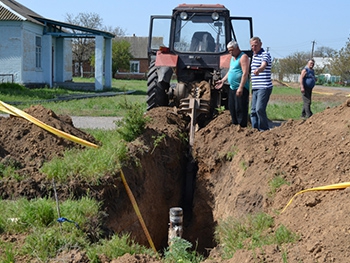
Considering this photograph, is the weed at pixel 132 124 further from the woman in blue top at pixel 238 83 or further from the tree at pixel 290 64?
the tree at pixel 290 64

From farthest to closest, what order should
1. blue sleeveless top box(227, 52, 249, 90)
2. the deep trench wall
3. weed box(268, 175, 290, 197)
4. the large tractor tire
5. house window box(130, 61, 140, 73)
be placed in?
house window box(130, 61, 140, 73) < the large tractor tire < blue sleeveless top box(227, 52, 249, 90) < the deep trench wall < weed box(268, 175, 290, 197)

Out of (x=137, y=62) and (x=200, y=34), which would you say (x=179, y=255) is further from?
(x=137, y=62)

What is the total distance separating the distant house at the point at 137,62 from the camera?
61.9 m

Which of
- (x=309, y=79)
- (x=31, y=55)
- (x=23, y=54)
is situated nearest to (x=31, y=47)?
(x=31, y=55)

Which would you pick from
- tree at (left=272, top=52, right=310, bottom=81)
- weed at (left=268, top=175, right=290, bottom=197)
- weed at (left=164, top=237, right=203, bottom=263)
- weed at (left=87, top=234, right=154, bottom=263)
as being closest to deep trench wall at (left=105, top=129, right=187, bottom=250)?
weed at (left=87, top=234, right=154, bottom=263)

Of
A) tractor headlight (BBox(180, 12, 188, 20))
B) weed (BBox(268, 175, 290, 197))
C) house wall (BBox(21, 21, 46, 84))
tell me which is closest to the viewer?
weed (BBox(268, 175, 290, 197))

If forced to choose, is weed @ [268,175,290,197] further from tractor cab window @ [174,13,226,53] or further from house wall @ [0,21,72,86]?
house wall @ [0,21,72,86]

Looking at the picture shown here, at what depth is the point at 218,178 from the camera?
8.27 m

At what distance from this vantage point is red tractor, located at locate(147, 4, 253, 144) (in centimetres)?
1066

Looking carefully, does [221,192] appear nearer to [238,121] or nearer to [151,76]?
[238,121]

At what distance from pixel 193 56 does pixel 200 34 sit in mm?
671

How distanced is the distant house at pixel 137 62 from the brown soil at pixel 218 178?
52.6 metres

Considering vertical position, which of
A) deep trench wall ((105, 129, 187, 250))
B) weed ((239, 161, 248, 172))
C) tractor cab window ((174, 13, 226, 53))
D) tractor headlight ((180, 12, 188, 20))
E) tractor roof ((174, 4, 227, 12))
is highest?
tractor roof ((174, 4, 227, 12))

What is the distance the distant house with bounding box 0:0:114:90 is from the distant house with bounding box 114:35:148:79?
2911 centimetres
